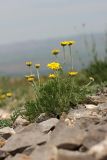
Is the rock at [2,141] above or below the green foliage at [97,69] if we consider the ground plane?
above

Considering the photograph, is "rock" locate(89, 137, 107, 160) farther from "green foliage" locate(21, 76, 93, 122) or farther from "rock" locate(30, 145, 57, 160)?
"green foliage" locate(21, 76, 93, 122)

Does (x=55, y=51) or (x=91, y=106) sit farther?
(x=91, y=106)

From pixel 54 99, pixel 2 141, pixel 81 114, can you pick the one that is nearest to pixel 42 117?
pixel 54 99

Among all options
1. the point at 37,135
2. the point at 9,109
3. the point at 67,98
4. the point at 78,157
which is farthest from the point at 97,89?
the point at 78,157

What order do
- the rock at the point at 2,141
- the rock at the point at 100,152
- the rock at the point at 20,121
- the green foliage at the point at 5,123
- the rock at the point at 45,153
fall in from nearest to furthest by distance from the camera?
the rock at the point at 100,152, the rock at the point at 45,153, the rock at the point at 2,141, the rock at the point at 20,121, the green foliage at the point at 5,123

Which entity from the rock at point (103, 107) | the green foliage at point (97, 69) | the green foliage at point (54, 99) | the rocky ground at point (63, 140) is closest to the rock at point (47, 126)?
the rocky ground at point (63, 140)

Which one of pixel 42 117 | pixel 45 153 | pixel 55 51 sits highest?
pixel 55 51

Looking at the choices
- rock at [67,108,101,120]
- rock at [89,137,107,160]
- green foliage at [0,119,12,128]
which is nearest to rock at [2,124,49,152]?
rock at [67,108,101,120]

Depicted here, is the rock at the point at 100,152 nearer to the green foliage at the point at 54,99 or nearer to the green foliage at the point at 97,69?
the green foliage at the point at 54,99

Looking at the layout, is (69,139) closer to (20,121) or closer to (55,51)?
(55,51)
